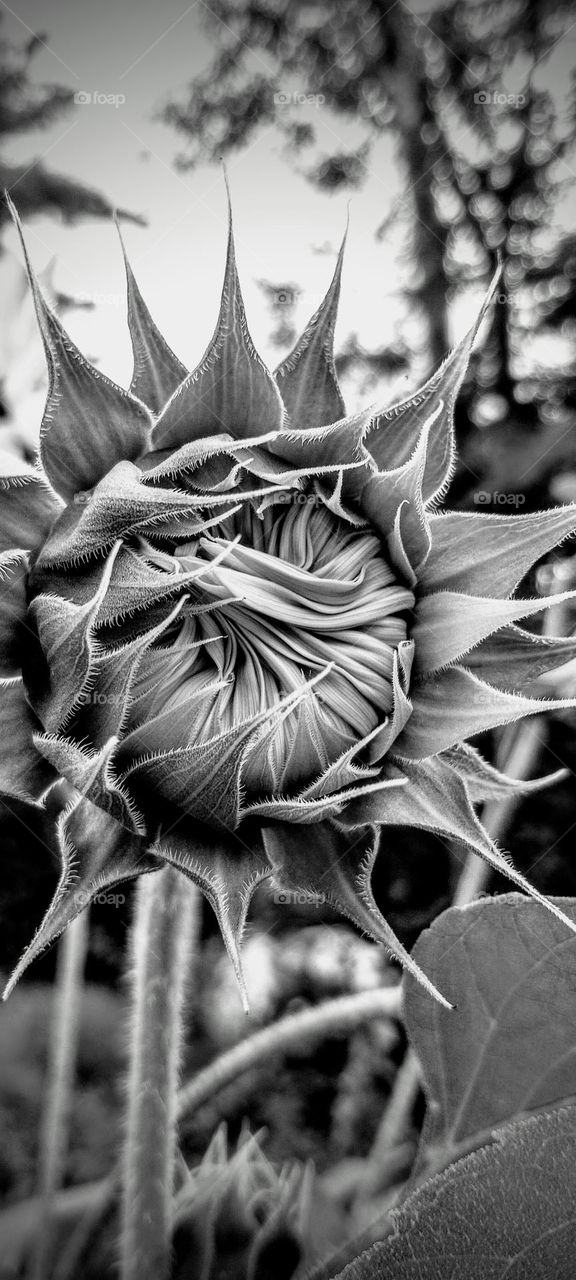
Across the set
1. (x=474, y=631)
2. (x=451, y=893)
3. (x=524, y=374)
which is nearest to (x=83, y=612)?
(x=474, y=631)

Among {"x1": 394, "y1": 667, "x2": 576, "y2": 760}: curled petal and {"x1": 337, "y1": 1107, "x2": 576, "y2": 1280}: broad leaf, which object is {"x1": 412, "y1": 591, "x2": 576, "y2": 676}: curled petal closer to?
{"x1": 394, "y1": 667, "x2": 576, "y2": 760}: curled petal

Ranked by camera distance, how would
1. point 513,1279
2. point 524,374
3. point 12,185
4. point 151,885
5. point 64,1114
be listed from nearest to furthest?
point 513,1279
point 151,885
point 64,1114
point 12,185
point 524,374

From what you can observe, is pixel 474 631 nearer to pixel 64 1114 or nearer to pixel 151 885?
pixel 151 885

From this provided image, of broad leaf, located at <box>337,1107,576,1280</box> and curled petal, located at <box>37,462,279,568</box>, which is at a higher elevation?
curled petal, located at <box>37,462,279,568</box>

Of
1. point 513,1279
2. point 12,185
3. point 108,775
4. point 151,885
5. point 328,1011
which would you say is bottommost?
point 328,1011
